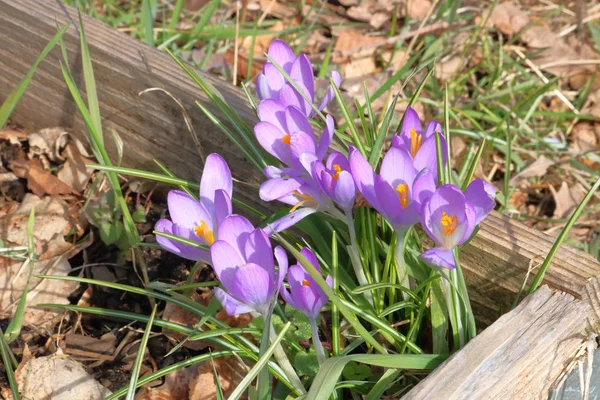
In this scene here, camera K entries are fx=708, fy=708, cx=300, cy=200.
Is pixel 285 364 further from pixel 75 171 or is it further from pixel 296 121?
pixel 75 171

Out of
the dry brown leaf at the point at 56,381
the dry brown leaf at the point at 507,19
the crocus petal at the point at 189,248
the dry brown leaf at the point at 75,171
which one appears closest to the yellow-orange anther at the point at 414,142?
the crocus petal at the point at 189,248

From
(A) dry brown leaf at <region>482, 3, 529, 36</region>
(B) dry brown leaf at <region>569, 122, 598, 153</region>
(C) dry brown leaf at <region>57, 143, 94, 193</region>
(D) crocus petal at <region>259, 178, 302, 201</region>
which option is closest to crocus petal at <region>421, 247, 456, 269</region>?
(D) crocus petal at <region>259, 178, 302, 201</region>

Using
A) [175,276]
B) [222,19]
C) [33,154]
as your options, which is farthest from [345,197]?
[222,19]

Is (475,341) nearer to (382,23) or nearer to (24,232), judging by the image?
(24,232)

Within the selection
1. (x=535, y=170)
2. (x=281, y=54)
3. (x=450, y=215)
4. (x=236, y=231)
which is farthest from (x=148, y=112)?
(x=535, y=170)

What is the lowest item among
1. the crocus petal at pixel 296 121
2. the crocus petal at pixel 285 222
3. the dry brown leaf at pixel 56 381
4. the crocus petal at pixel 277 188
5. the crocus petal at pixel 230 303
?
the dry brown leaf at pixel 56 381

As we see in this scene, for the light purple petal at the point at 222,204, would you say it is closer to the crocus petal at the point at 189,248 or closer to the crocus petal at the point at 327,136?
the crocus petal at the point at 189,248
